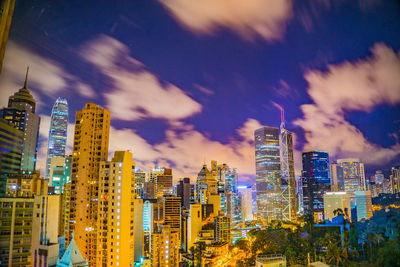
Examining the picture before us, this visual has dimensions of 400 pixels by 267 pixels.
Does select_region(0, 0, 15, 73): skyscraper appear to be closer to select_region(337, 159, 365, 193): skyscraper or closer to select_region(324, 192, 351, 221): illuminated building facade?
select_region(337, 159, 365, 193): skyscraper

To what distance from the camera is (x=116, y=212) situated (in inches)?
297

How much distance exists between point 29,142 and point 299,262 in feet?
24.4

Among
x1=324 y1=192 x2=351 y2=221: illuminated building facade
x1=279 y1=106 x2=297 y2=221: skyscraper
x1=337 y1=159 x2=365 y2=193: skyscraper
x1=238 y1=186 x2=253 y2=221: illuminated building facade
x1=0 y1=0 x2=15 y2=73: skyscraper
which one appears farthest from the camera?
x1=238 y1=186 x2=253 y2=221: illuminated building facade

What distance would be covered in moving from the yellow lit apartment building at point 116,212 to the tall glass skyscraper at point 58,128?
5.10 m

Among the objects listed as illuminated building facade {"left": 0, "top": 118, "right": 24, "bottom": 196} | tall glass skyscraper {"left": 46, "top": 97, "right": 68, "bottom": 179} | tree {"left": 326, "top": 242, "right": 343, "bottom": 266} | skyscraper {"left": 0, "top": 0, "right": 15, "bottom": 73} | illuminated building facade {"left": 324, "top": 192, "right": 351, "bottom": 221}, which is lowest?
tree {"left": 326, "top": 242, "right": 343, "bottom": 266}

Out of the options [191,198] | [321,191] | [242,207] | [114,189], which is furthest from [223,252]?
[242,207]

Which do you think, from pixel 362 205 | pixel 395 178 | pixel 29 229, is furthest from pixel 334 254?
pixel 29 229

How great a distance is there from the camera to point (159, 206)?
24.0m

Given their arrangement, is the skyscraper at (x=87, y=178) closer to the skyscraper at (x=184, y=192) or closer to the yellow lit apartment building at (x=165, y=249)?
the yellow lit apartment building at (x=165, y=249)

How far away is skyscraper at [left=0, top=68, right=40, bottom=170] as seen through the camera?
1657 millimetres

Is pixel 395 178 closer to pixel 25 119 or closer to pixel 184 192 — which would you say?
pixel 25 119

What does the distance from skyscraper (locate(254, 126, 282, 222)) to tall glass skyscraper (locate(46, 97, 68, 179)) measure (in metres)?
34.6

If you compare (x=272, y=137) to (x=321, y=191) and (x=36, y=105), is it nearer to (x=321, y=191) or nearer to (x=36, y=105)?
(x=321, y=191)

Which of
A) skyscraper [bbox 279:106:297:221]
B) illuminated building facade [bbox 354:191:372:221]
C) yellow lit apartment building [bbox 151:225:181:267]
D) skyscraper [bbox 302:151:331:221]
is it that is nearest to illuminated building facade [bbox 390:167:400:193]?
illuminated building facade [bbox 354:191:372:221]
